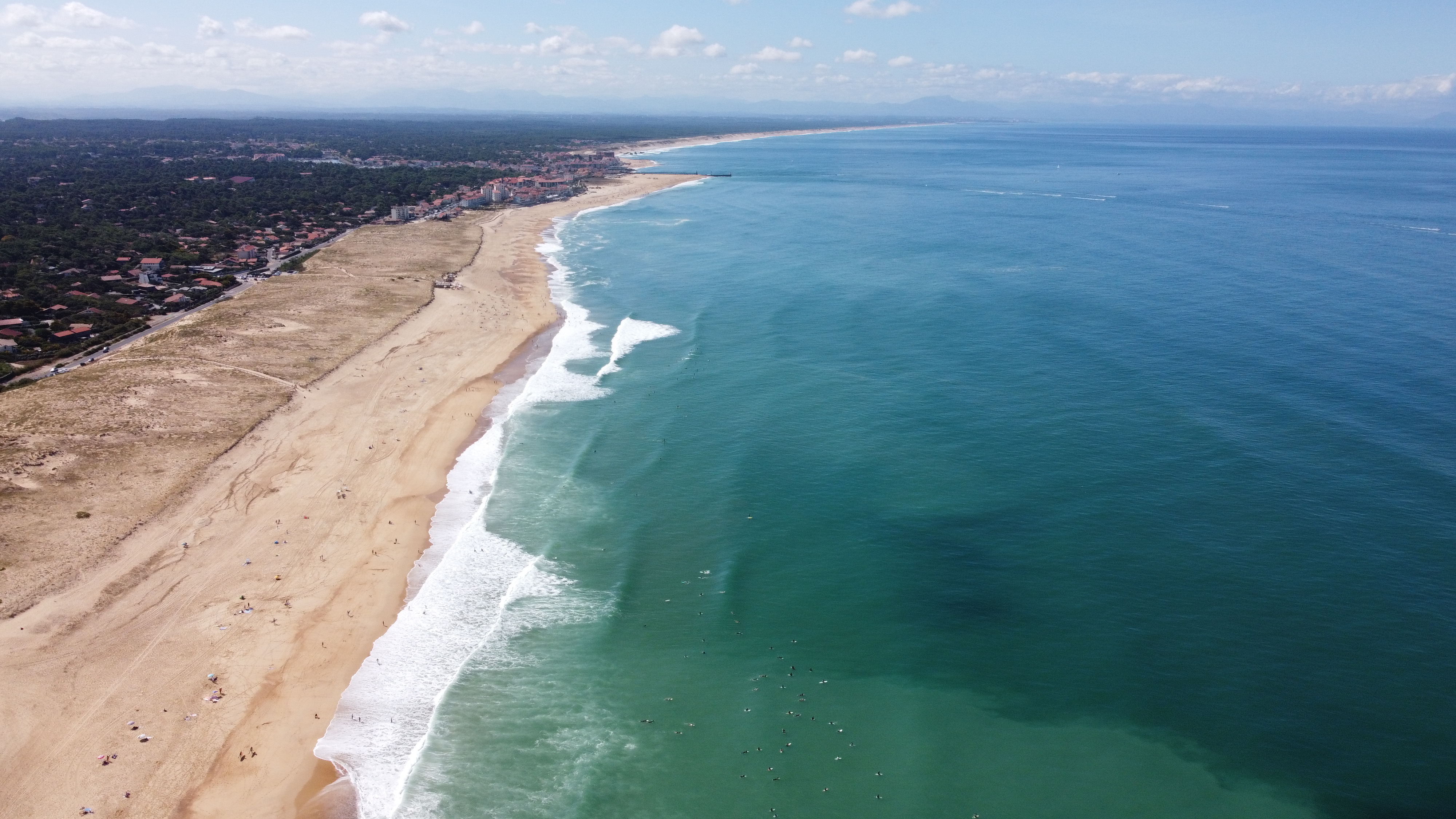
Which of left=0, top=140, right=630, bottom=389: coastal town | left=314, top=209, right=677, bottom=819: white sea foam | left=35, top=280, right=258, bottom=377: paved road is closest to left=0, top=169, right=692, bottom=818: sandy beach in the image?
left=314, top=209, right=677, bottom=819: white sea foam

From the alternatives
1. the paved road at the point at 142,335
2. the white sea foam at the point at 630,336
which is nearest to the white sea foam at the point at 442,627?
the white sea foam at the point at 630,336

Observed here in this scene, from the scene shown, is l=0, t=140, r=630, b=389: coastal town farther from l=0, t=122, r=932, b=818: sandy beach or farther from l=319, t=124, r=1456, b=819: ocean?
l=319, t=124, r=1456, b=819: ocean

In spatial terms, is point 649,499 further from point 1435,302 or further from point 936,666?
point 1435,302

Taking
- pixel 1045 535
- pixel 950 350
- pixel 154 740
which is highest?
pixel 950 350

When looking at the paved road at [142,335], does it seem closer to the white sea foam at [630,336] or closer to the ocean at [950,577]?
the ocean at [950,577]

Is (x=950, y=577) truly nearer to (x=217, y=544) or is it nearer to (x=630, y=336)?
(x=217, y=544)

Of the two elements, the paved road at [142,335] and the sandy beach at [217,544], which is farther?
the paved road at [142,335]

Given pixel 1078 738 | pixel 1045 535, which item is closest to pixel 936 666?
pixel 1078 738
